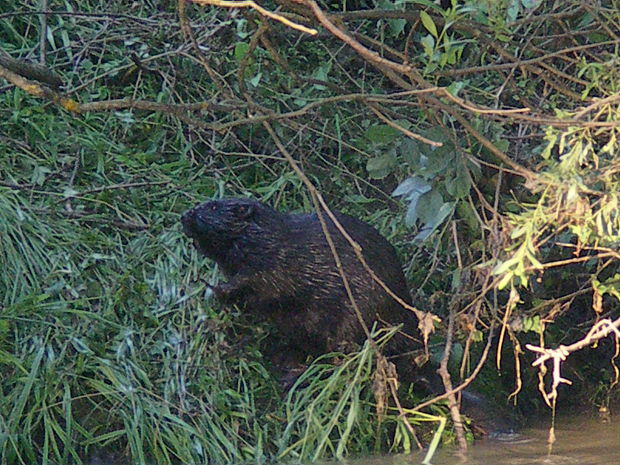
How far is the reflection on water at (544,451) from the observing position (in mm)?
4152

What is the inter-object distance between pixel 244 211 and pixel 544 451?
1448 mm

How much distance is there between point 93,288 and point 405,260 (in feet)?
4.57

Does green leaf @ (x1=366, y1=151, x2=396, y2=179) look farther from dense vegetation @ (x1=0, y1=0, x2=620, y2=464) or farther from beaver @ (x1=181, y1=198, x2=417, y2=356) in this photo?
beaver @ (x1=181, y1=198, x2=417, y2=356)

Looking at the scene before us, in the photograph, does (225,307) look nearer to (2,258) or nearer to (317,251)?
(317,251)

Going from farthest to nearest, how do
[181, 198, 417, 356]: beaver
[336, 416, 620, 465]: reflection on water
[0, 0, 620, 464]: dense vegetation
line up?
[181, 198, 417, 356]: beaver < [336, 416, 620, 465]: reflection on water < [0, 0, 620, 464]: dense vegetation

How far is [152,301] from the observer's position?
4.71m

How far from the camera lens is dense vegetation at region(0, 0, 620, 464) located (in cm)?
397

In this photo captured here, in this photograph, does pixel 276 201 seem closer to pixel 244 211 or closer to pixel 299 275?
pixel 244 211

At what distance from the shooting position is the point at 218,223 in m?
4.65

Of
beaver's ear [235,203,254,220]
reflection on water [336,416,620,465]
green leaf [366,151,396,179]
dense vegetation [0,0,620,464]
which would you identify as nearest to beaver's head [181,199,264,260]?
beaver's ear [235,203,254,220]

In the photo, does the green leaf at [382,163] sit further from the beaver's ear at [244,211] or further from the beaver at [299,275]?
the beaver's ear at [244,211]

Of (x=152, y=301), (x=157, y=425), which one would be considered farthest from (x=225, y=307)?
(x=157, y=425)

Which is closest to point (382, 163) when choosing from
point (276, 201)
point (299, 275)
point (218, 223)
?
point (299, 275)

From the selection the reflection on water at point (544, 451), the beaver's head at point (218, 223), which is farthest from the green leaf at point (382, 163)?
the reflection on water at point (544, 451)
